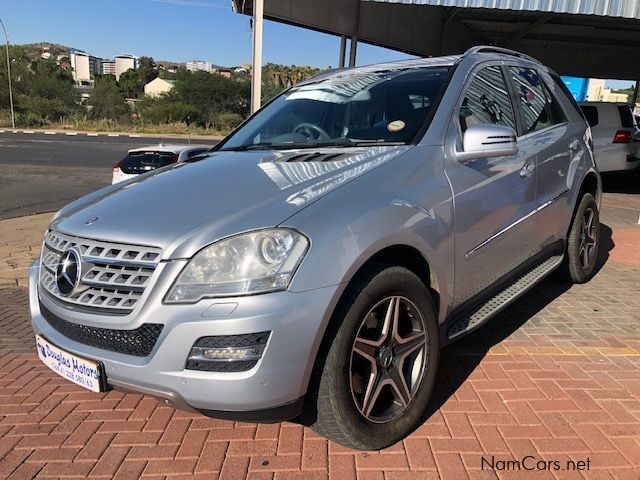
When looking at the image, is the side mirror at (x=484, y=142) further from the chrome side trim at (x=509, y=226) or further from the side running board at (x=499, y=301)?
the side running board at (x=499, y=301)

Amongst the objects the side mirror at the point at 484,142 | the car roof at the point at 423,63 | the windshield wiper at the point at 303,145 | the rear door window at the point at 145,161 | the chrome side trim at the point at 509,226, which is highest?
the car roof at the point at 423,63

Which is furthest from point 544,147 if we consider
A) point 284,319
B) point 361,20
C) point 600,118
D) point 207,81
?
point 207,81

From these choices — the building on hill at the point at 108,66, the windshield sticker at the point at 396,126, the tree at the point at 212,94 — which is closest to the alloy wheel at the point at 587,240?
the windshield sticker at the point at 396,126

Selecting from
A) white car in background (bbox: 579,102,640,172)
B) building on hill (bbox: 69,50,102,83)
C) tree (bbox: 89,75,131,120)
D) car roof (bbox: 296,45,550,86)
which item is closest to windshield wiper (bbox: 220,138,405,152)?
car roof (bbox: 296,45,550,86)

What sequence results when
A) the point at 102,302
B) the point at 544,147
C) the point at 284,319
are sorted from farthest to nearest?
the point at 544,147, the point at 102,302, the point at 284,319

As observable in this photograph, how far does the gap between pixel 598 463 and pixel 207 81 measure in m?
57.0

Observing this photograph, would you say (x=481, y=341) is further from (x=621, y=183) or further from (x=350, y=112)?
(x=621, y=183)

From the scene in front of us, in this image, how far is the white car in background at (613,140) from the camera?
12102mm

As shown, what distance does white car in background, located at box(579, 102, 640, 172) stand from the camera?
1210 centimetres

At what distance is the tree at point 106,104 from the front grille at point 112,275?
5117 centimetres

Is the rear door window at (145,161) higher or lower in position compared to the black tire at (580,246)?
higher

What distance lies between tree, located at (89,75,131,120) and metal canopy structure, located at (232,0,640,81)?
38.7m

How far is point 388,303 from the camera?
97.1 inches

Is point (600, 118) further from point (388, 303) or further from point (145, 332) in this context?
point (145, 332)
